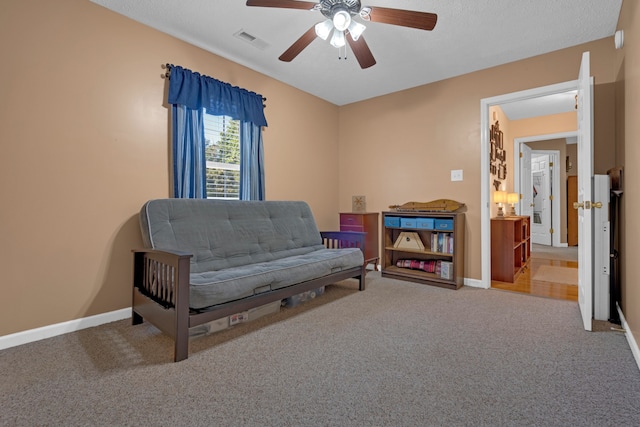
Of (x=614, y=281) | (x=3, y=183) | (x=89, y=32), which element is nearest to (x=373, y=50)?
(x=89, y=32)

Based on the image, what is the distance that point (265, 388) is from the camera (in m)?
1.50

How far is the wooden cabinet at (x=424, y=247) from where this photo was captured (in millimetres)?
3418

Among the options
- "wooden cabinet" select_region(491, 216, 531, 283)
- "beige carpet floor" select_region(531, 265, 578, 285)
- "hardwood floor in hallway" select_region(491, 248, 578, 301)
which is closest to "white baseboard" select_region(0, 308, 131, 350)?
"hardwood floor in hallway" select_region(491, 248, 578, 301)

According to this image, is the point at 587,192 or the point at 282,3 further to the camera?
the point at 587,192

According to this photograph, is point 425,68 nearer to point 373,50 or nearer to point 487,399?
point 373,50

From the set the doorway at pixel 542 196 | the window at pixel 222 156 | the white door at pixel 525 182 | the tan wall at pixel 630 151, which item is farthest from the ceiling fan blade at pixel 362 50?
the doorway at pixel 542 196

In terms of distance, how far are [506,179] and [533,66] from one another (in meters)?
2.43

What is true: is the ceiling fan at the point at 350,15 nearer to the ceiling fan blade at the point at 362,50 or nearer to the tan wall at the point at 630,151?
the ceiling fan blade at the point at 362,50

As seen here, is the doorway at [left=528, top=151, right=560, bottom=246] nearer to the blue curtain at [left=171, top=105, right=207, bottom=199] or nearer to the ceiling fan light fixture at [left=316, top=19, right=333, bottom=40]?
the ceiling fan light fixture at [left=316, top=19, right=333, bottom=40]

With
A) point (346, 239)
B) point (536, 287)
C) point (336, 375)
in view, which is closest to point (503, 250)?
point (536, 287)

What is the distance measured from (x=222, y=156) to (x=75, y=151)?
4.03ft

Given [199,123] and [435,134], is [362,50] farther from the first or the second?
[435,134]

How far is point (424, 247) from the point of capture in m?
3.83

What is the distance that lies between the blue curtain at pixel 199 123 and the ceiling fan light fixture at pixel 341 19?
1468 mm
